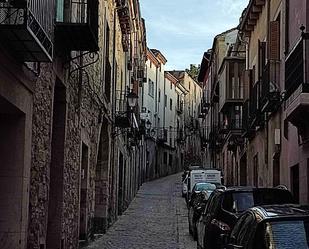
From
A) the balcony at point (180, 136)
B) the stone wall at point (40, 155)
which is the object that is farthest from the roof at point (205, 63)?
the stone wall at point (40, 155)

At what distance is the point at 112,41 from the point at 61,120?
9.33 m

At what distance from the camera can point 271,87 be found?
655 inches

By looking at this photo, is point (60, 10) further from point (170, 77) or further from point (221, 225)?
point (170, 77)

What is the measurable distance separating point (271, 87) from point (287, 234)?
10616 mm

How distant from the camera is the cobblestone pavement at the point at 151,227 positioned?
17.9 m

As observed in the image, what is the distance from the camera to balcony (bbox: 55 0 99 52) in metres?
10.5

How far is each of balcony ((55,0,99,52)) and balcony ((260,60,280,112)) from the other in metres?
5.84

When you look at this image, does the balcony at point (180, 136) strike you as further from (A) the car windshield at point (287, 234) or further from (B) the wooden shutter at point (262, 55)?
(A) the car windshield at point (287, 234)

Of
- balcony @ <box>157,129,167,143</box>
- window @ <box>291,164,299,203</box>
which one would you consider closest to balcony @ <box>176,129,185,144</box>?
balcony @ <box>157,129,167,143</box>

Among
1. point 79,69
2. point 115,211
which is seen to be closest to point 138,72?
point 115,211

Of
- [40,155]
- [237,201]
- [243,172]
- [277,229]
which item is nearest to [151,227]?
[243,172]

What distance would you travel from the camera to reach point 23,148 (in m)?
9.12

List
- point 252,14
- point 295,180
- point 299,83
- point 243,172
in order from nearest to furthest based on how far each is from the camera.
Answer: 1. point 299,83
2. point 295,180
3. point 252,14
4. point 243,172

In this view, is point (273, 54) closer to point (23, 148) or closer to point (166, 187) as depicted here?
point (23, 148)
